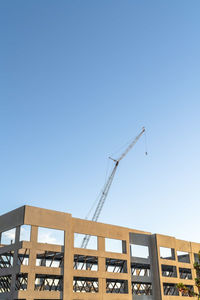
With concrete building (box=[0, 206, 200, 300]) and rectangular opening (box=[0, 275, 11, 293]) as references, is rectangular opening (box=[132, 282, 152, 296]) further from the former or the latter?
rectangular opening (box=[0, 275, 11, 293])

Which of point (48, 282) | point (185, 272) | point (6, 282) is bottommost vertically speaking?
point (6, 282)

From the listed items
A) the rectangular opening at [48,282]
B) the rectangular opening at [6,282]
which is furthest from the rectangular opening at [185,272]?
the rectangular opening at [6,282]

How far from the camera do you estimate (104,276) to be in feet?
234

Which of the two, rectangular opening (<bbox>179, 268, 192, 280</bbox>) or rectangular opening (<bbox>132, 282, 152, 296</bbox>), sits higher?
rectangular opening (<bbox>179, 268, 192, 280</bbox>)

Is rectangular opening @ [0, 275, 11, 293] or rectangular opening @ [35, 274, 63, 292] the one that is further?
rectangular opening @ [0, 275, 11, 293]

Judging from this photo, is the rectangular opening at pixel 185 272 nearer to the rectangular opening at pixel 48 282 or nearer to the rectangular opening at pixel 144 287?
the rectangular opening at pixel 144 287

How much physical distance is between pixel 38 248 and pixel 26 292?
7.25m

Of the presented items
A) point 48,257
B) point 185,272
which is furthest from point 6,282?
point 185,272

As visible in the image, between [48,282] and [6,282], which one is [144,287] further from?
[6,282]

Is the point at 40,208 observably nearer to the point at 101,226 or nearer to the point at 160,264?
the point at 101,226

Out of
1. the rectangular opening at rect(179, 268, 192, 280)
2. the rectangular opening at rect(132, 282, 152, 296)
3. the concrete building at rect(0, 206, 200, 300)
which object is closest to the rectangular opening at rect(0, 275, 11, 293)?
the concrete building at rect(0, 206, 200, 300)

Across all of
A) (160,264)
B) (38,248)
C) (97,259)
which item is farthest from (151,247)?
(38,248)

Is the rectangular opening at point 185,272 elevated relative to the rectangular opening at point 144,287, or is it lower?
elevated

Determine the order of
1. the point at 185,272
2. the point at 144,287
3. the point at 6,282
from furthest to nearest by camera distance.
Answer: the point at 185,272, the point at 144,287, the point at 6,282
